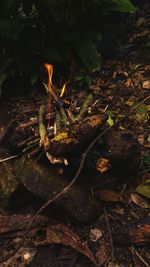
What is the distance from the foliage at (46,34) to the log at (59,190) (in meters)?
2.30

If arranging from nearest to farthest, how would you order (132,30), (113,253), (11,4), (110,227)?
(113,253)
(110,227)
(11,4)
(132,30)

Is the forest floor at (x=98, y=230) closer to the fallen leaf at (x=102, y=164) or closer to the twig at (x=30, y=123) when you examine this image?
the fallen leaf at (x=102, y=164)

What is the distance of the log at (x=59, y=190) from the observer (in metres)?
4.11

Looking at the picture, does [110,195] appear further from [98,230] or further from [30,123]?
[30,123]

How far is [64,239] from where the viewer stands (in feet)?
13.2

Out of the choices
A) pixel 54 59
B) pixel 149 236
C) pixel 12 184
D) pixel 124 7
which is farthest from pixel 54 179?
pixel 124 7

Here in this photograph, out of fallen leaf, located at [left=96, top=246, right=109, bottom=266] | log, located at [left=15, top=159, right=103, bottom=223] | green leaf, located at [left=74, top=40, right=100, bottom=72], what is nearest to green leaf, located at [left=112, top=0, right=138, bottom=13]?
green leaf, located at [left=74, top=40, right=100, bottom=72]

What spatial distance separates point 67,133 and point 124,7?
3327 mm

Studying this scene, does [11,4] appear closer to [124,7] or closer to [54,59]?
[54,59]

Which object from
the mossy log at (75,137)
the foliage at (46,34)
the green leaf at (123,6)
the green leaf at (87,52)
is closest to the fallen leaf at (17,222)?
the mossy log at (75,137)

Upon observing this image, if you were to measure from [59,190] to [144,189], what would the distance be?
41.2 inches

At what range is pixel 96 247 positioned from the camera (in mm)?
3990

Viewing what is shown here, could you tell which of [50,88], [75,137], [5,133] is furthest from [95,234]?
[50,88]

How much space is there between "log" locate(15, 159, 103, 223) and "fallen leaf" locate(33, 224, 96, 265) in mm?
193
